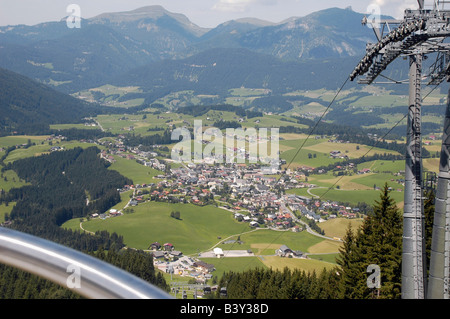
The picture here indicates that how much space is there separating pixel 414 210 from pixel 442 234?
119 cm

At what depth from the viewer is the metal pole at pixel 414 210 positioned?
25.3ft

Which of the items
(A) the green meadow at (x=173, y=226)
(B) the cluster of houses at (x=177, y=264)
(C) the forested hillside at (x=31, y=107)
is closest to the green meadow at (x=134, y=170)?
(A) the green meadow at (x=173, y=226)

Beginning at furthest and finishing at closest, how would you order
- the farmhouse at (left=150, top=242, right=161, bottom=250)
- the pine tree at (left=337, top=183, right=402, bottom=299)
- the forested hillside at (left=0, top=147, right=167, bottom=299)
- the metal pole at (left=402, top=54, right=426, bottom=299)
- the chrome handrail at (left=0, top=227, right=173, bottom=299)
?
1. the forested hillside at (left=0, top=147, right=167, bottom=299)
2. the farmhouse at (left=150, top=242, right=161, bottom=250)
3. the pine tree at (left=337, top=183, right=402, bottom=299)
4. the metal pole at (left=402, top=54, right=426, bottom=299)
5. the chrome handrail at (left=0, top=227, right=173, bottom=299)

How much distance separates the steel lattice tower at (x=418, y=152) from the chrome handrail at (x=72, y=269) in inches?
229

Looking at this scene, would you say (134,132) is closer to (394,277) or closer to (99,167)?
(99,167)

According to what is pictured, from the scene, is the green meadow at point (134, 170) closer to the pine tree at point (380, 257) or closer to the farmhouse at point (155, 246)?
the farmhouse at point (155, 246)

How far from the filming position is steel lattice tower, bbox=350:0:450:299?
261 inches

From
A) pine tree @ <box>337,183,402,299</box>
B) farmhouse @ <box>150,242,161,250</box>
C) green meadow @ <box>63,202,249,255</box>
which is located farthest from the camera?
green meadow @ <box>63,202,249,255</box>

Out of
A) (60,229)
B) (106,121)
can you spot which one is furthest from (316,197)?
(106,121)

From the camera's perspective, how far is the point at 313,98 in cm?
19250

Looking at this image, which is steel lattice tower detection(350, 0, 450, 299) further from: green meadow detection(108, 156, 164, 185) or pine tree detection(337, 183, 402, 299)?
green meadow detection(108, 156, 164, 185)

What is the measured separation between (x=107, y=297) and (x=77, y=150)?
289ft

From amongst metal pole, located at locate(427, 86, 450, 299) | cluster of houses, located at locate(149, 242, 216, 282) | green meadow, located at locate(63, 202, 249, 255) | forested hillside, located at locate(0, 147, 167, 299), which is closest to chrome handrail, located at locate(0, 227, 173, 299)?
metal pole, located at locate(427, 86, 450, 299)
